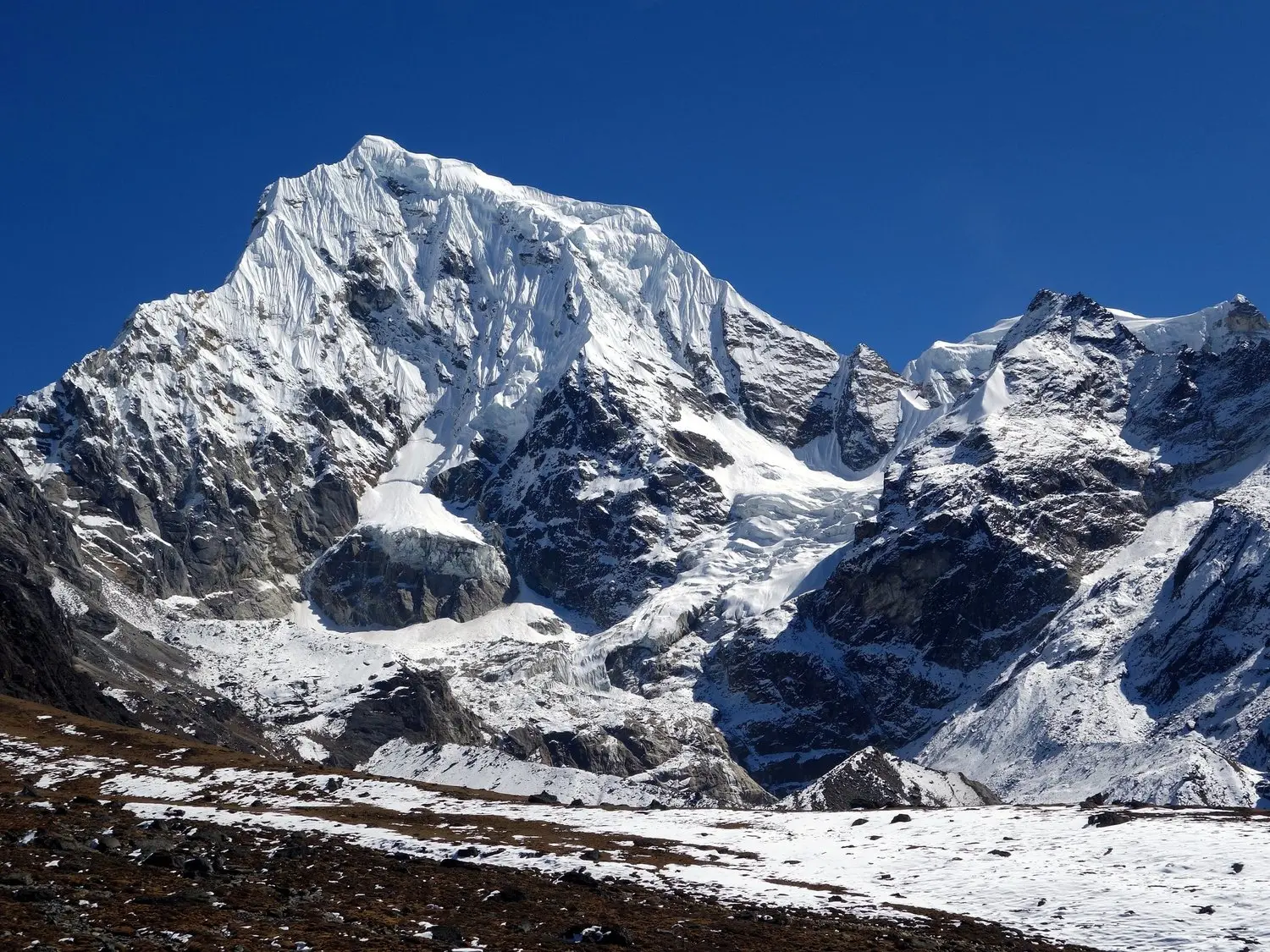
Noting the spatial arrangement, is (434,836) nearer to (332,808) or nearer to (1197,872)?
(332,808)

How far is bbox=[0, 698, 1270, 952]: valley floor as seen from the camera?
1535 inches

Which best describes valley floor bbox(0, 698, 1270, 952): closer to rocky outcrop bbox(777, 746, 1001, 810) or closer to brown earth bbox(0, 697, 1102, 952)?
brown earth bbox(0, 697, 1102, 952)

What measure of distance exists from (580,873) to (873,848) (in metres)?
17.2

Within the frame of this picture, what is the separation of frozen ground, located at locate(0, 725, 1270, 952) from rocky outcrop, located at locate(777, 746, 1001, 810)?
78421 mm

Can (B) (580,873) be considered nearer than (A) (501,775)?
Yes

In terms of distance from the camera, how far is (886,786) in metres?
156

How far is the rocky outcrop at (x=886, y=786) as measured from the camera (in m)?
155

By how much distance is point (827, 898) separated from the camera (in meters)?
50.7

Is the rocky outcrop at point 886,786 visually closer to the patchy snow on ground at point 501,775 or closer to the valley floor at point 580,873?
the patchy snow on ground at point 501,775

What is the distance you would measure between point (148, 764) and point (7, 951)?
51807 mm

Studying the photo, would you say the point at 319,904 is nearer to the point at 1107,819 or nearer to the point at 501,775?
the point at 1107,819

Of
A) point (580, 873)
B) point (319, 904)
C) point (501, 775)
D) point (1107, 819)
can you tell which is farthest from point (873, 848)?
point (501, 775)

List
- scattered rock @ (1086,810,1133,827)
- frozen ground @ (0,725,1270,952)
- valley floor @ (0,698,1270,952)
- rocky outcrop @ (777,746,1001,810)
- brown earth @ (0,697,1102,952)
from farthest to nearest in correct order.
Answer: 1. rocky outcrop @ (777,746,1001,810)
2. scattered rock @ (1086,810,1133,827)
3. frozen ground @ (0,725,1270,952)
4. valley floor @ (0,698,1270,952)
5. brown earth @ (0,697,1102,952)

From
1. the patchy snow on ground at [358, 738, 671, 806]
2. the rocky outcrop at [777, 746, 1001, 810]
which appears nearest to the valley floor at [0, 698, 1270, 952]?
the patchy snow on ground at [358, 738, 671, 806]
